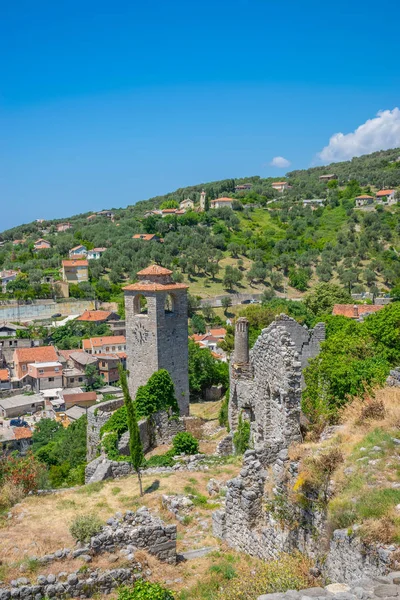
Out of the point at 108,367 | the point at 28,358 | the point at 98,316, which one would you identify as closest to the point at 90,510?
the point at 108,367

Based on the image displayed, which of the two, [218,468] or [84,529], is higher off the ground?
[84,529]

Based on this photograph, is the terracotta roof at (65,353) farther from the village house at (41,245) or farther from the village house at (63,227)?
the village house at (63,227)

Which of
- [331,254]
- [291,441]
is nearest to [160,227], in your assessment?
[331,254]

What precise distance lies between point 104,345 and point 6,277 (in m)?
31.0

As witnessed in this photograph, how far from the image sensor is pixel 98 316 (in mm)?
75875

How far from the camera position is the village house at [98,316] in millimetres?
75250

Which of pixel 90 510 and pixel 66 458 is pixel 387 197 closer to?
pixel 66 458

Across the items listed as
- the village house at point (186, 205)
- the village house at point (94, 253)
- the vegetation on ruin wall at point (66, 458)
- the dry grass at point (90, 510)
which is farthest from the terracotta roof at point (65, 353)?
the village house at point (186, 205)

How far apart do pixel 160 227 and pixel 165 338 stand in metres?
88.1

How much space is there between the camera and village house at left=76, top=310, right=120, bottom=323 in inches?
2963

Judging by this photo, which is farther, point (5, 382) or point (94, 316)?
point (94, 316)

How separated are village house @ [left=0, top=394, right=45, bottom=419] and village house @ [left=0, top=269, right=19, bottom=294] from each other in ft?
109

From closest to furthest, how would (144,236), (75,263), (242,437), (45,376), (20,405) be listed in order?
1. (242,437)
2. (20,405)
3. (45,376)
4. (75,263)
5. (144,236)

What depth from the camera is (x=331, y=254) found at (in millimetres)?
84938
